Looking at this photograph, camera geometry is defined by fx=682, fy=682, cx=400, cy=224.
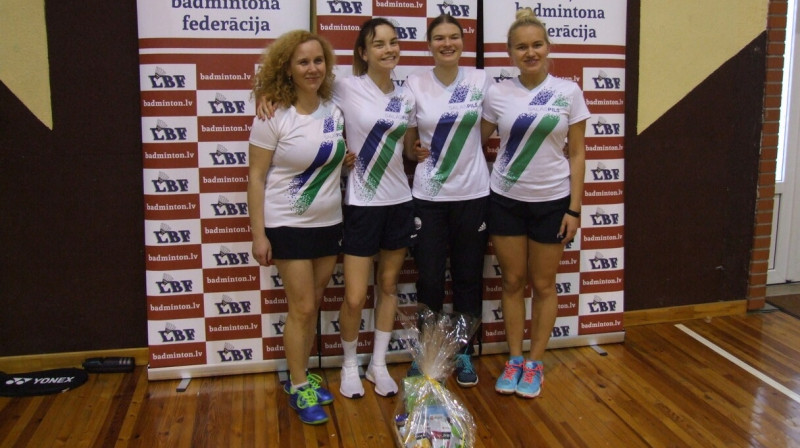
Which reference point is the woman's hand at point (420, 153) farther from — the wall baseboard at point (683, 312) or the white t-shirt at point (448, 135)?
the wall baseboard at point (683, 312)

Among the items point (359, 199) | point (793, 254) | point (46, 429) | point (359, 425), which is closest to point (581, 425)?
point (359, 425)

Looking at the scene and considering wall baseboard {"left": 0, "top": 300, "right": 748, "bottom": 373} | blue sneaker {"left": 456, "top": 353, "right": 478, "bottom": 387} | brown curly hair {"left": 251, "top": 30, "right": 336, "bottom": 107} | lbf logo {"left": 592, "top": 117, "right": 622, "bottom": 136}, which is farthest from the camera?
lbf logo {"left": 592, "top": 117, "right": 622, "bottom": 136}

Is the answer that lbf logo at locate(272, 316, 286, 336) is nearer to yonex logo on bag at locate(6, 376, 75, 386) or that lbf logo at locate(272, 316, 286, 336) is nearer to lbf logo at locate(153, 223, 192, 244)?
lbf logo at locate(153, 223, 192, 244)

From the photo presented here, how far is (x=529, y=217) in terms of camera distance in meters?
2.89

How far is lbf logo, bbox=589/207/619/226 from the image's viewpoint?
3.44 meters

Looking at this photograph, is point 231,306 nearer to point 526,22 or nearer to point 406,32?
point 406,32

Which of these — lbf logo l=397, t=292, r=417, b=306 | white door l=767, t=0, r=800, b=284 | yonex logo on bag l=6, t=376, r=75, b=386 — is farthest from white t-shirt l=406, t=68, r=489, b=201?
white door l=767, t=0, r=800, b=284

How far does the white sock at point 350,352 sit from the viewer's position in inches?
117

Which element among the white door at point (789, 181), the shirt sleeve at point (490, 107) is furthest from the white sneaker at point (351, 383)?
the white door at point (789, 181)

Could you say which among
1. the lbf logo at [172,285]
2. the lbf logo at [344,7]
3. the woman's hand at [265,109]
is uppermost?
the lbf logo at [344,7]

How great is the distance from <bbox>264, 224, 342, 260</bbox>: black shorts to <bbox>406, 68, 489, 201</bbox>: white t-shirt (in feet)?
1.52

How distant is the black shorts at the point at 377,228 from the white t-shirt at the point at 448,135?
0.12m

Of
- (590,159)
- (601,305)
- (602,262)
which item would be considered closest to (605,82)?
(590,159)

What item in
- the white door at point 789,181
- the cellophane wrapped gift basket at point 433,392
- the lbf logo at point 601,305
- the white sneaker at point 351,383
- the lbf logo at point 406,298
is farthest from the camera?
the white door at point 789,181
